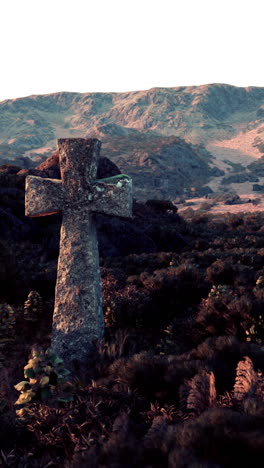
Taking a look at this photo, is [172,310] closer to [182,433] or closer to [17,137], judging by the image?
[182,433]

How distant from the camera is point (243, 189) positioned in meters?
53.9

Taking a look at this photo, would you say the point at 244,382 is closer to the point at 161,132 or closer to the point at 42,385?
the point at 42,385

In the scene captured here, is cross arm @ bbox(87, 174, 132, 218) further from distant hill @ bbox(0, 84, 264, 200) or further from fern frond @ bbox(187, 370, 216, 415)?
distant hill @ bbox(0, 84, 264, 200)

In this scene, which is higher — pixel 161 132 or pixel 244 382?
pixel 161 132

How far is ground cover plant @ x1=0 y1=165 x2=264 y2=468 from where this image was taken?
2.34 meters

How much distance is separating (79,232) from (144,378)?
2486 millimetres

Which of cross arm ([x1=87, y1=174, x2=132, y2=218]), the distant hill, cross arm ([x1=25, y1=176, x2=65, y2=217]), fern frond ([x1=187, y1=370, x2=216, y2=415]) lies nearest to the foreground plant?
fern frond ([x1=187, y1=370, x2=216, y2=415])

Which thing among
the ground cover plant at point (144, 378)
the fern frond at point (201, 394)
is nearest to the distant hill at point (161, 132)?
the ground cover plant at point (144, 378)

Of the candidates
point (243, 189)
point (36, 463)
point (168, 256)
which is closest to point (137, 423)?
point (36, 463)

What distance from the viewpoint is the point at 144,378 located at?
3.77 m

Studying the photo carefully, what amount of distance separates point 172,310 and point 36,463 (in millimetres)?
4469

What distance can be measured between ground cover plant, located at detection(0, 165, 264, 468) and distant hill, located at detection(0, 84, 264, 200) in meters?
42.3

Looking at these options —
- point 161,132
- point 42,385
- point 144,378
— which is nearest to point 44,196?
point 42,385

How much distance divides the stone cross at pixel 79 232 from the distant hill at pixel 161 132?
1734 inches
